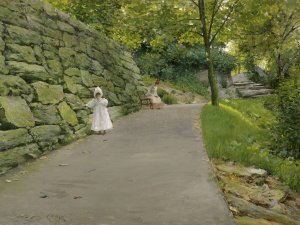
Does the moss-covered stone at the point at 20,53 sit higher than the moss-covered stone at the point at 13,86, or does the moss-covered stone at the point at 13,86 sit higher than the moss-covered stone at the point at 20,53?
the moss-covered stone at the point at 20,53

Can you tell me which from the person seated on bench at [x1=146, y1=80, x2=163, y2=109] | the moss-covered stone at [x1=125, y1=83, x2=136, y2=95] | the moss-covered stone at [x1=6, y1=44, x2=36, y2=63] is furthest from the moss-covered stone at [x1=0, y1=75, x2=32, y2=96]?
the person seated on bench at [x1=146, y1=80, x2=163, y2=109]

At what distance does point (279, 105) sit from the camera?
393 inches

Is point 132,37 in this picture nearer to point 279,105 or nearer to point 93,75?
point 93,75

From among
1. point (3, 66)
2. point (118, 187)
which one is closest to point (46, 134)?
point (3, 66)

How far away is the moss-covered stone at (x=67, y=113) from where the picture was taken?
30.5ft

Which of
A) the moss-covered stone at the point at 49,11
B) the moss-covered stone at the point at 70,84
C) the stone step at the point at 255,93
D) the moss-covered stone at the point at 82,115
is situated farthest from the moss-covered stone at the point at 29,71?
the stone step at the point at 255,93

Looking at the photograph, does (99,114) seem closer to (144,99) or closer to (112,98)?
(112,98)

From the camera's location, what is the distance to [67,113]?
955 centimetres

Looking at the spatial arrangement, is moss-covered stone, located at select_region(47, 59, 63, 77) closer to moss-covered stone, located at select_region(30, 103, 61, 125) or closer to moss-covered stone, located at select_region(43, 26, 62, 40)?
moss-covered stone, located at select_region(43, 26, 62, 40)

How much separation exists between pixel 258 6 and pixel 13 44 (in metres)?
→ 9.56

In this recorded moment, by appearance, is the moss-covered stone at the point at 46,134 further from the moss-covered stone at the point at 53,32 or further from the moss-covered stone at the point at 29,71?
the moss-covered stone at the point at 53,32

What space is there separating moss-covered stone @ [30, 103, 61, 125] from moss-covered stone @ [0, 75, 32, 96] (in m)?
0.37

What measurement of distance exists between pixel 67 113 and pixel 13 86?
2.06 meters

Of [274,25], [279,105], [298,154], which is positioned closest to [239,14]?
[279,105]
